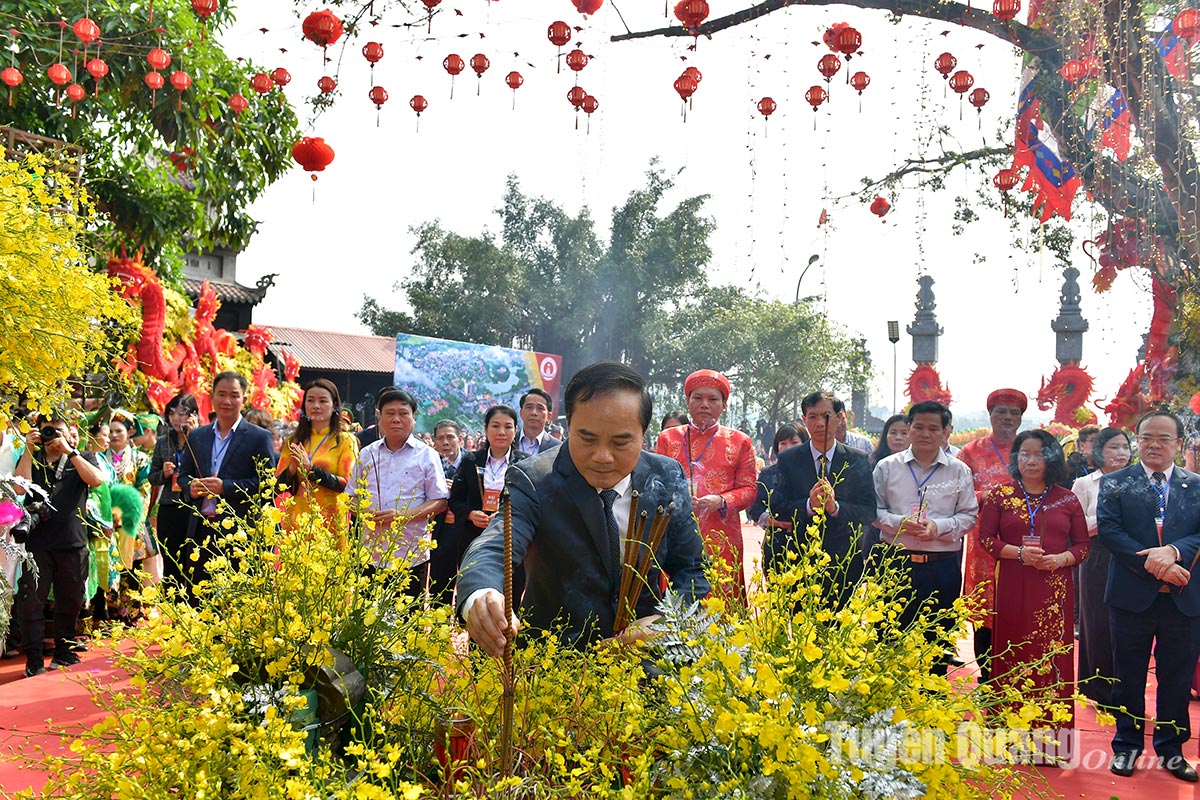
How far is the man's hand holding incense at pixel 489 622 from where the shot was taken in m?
1.53

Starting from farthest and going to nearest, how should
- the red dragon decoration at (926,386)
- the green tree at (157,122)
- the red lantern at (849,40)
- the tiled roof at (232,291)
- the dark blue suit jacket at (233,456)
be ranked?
the tiled roof at (232,291), the red dragon decoration at (926,386), the green tree at (157,122), the dark blue suit jacket at (233,456), the red lantern at (849,40)

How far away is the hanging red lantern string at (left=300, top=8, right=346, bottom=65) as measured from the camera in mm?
4098

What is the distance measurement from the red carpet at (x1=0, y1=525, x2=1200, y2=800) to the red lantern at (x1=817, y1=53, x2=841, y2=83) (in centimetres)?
282

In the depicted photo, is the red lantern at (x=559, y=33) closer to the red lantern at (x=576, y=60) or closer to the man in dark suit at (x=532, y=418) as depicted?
the red lantern at (x=576, y=60)

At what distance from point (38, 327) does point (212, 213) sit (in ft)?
36.4

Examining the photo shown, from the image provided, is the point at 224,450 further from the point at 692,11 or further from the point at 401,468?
the point at 692,11

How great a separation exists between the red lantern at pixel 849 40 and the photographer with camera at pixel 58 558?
418cm

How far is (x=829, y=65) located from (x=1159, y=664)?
2.93 m

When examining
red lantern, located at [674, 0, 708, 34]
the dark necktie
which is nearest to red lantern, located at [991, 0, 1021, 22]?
red lantern, located at [674, 0, 708, 34]

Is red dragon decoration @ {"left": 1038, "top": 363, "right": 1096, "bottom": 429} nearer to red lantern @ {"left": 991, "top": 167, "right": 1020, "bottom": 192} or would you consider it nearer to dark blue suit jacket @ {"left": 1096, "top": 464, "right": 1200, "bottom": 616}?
red lantern @ {"left": 991, "top": 167, "right": 1020, "bottom": 192}

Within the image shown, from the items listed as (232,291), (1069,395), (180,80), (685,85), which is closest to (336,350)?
(232,291)

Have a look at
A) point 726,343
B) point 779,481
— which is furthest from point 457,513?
point 726,343

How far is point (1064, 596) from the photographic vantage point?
4.38 meters

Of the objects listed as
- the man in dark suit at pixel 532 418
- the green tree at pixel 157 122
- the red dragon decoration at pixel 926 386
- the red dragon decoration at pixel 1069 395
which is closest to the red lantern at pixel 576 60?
the man in dark suit at pixel 532 418
